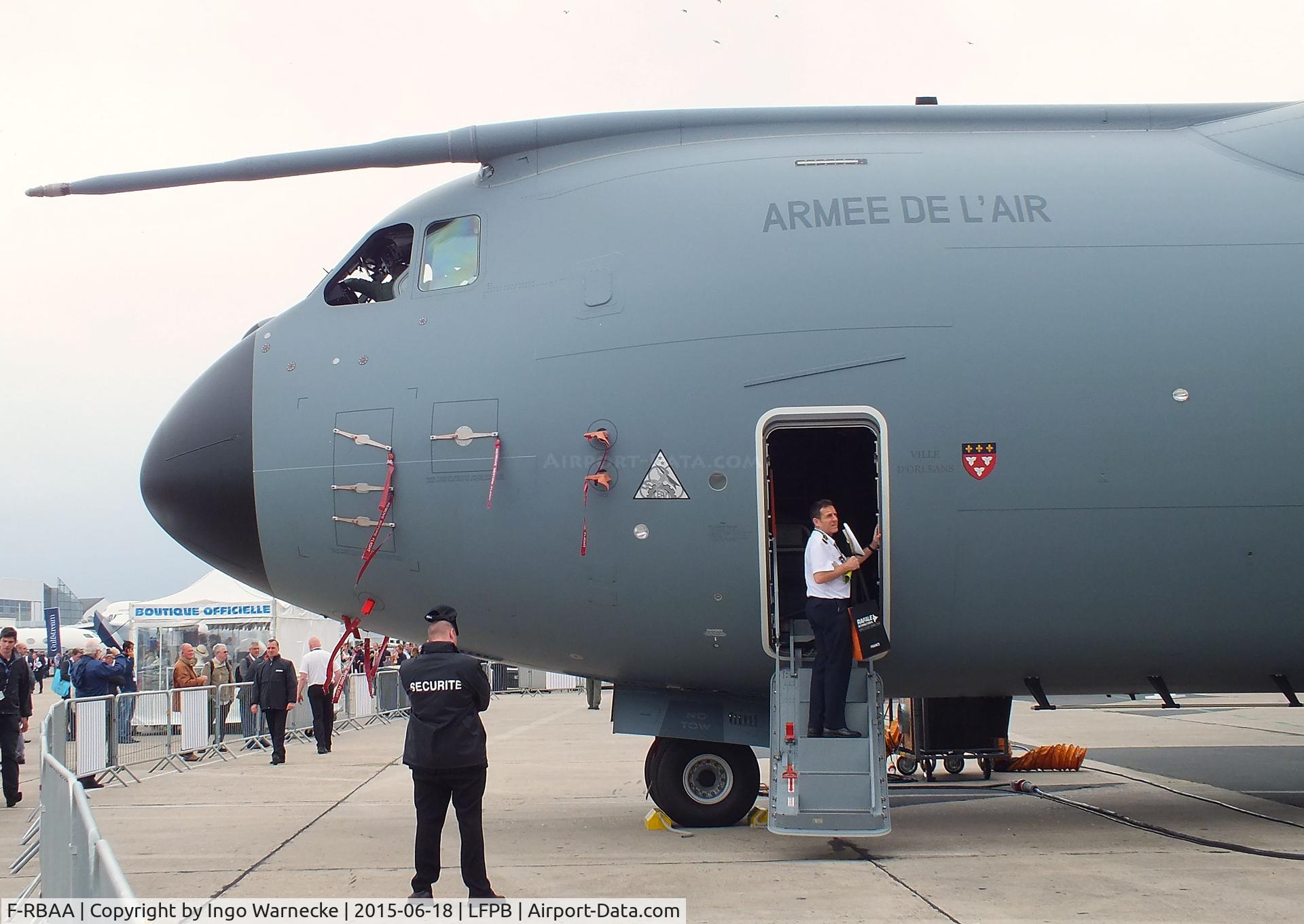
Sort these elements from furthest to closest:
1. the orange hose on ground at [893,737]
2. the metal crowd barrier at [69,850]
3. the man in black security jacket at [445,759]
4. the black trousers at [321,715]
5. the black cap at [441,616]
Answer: the black trousers at [321,715], the orange hose on ground at [893,737], the black cap at [441,616], the man in black security jacket at [445,759], the metal crowd barrier at [69,850]

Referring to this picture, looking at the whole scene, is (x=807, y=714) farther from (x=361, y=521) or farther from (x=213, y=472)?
(x=213, y=472)

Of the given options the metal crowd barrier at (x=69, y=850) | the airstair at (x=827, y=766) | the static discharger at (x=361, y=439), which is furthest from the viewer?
the static discharger at (x=361, y=439)

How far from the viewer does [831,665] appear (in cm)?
811

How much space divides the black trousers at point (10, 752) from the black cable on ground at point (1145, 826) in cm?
1018

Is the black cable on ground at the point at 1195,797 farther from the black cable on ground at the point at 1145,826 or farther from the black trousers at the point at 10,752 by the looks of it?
the black trousers at the point at 10,752

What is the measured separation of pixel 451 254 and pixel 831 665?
4.18 m

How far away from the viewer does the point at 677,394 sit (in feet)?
27.1

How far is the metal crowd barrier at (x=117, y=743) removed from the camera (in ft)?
17.4

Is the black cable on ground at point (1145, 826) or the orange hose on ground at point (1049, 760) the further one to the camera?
the orange hose on ground at point (1049, 760)

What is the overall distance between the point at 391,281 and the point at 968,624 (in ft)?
16.5

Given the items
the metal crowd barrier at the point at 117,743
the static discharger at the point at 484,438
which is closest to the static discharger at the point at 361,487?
the static discharger at the point at 484,438

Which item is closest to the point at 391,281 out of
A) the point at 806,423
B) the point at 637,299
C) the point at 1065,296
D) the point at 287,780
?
the point at 637,299

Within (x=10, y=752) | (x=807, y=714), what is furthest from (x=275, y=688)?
(x=807, y=714)

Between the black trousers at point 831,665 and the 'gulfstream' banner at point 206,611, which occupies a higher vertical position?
the black trousers at point 831,665
